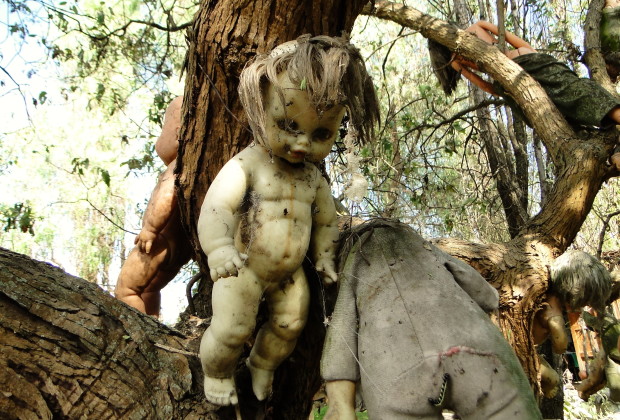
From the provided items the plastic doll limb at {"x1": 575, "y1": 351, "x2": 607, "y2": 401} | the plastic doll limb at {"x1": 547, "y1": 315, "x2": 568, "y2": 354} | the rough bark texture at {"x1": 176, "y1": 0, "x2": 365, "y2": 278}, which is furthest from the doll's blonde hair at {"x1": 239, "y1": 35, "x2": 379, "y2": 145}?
the plastic doll limb at {"x1": 575, "y1": 351, "x2": 607, "y2": 401}

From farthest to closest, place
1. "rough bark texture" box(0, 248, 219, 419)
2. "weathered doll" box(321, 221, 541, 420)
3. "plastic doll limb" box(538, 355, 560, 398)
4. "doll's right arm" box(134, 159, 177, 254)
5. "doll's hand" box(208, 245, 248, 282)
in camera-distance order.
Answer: "plastic doll limb" box(538, 355, 560, 398)
"doll's right arm" box(134, 159, 177, 254)
"rough bark texture" box(0, 248, 219, 419)
"doll's hand" box(208, 245, 248, 282)
"weathered doll" box(321, 221, 541, 420)

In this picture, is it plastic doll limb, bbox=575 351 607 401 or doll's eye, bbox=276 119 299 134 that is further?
plastic doll limb, bbox=575 351 607 401

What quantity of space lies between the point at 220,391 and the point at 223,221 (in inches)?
26.5

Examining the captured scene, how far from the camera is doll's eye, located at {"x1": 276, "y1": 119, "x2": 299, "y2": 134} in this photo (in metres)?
1.90

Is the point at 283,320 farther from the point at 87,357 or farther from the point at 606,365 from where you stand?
the point at 606,365

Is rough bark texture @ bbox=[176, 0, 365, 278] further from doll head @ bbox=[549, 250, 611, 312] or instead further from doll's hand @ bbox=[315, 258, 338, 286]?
doll head @ bbox=[549, 250, 611, 312]

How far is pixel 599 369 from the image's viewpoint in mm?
4809

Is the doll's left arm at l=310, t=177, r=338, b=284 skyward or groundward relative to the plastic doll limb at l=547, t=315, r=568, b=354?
skyward

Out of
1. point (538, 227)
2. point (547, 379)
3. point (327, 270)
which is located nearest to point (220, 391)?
point (327, 270)

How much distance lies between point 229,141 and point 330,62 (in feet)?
2.43

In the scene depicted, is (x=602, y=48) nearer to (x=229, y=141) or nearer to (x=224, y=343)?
(x=229, y=141)

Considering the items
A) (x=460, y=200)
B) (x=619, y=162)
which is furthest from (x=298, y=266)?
(x=460, y=200)

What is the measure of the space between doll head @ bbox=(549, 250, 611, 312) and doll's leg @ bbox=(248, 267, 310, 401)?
139 cm

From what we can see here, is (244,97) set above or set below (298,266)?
above
